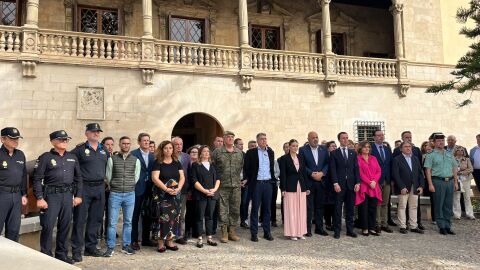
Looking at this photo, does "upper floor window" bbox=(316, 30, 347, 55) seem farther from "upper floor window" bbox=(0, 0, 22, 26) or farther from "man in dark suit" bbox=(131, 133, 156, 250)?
"man in dark suit" bbox=(131, 133, 156, 250)

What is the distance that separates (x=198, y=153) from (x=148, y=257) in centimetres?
203

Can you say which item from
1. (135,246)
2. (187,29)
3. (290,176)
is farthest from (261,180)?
(187,29)

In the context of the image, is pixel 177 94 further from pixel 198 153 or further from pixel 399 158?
pixel 399 158

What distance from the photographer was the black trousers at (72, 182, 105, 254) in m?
6.20

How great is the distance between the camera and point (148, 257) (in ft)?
21.3

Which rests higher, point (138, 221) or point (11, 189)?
point (11, 189)

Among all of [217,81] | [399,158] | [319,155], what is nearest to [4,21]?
[217,81]

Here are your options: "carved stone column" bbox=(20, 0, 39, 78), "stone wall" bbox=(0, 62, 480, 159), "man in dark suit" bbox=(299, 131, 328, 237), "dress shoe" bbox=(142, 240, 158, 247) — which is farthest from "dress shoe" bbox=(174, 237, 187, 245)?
"carved stone column" bbox=(20, 0, 39, 78)

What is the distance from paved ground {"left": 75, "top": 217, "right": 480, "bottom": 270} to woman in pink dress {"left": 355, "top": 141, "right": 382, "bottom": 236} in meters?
0.39

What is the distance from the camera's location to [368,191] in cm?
836

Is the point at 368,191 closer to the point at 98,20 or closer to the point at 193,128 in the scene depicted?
the point at 193,128

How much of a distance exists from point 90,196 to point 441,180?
6.97 m

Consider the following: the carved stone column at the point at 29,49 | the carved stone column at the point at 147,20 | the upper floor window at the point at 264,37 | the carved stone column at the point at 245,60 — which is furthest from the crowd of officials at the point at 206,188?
the upper floor window at the point at 264,37

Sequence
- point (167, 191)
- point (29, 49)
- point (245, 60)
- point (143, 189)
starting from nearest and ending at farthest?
point (167, 191) → point (143, 189) → point (29, 49) → point (245, 60)
